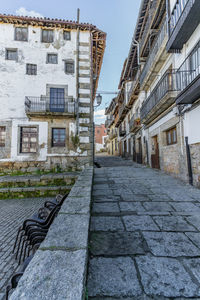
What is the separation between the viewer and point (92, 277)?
4.05 ft

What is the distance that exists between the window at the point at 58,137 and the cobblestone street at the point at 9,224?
4100 millimetres

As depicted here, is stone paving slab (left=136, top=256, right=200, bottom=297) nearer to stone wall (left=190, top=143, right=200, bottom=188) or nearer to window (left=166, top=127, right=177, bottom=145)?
stone wall (left=190, top=143, right=200, bottom=188)

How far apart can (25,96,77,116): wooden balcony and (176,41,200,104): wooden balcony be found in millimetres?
6452

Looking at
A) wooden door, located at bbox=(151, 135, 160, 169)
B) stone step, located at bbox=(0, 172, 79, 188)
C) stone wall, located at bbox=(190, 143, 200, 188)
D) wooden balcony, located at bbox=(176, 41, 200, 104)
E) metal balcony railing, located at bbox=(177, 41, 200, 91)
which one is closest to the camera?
wooden balcony, located at bbox=(176, 41, 200, 104)

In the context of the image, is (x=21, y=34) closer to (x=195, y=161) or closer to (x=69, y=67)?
(x=69, y=67)

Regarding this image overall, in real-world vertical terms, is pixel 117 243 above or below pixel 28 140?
below

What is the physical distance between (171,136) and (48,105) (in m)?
7.80

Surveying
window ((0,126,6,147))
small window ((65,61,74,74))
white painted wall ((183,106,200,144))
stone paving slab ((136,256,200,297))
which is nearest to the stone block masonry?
stone paving slab ((136,256,200,297))

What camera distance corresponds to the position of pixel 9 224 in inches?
162

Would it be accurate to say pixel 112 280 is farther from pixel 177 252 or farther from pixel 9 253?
pixel 9 253

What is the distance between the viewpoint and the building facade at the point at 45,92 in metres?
9.30

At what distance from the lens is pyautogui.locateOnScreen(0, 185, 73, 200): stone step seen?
6.87 meters

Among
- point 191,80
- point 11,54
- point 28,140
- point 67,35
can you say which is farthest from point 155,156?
point 11,54

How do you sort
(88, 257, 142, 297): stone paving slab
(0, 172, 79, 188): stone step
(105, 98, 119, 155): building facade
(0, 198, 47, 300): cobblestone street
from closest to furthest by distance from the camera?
(88, 257, 142, 297): stone paving slab < (0, 198, 47, 300): cobblestone street < (0, 172, 79, 188): stone step < (105, 98, 119, 155): building facade
